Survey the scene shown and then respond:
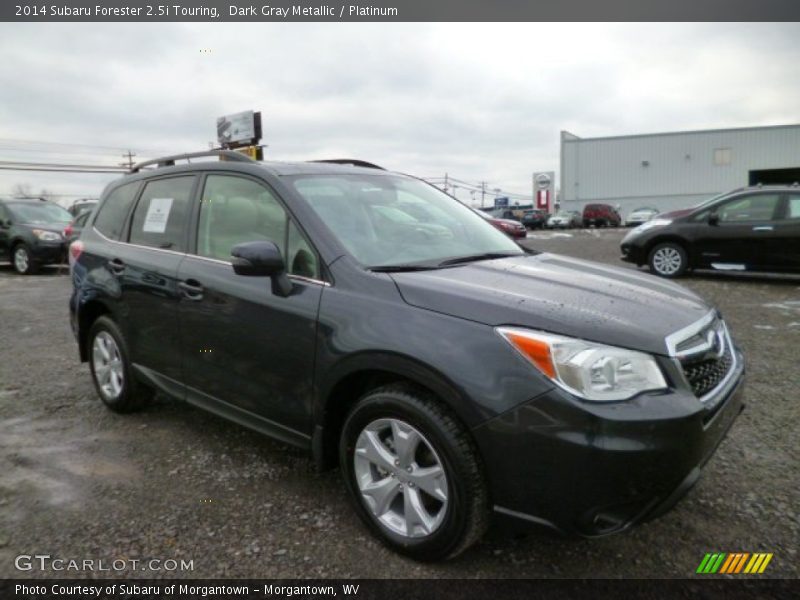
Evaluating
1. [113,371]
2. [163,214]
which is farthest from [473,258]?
[113,371]

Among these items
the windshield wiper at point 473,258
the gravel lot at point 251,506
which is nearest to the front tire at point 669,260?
the gravel lot at point 251,506

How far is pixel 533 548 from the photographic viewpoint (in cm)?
247

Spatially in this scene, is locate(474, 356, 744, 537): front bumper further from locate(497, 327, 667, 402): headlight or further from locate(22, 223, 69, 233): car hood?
locate(22, 223, 69, 233): car hood

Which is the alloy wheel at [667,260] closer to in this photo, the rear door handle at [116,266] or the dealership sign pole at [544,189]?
the rear door handle at [116,266]

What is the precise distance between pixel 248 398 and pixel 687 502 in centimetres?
222

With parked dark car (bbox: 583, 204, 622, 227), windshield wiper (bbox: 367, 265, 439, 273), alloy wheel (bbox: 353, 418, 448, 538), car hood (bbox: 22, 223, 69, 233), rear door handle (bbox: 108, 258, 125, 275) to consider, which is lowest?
alloy wheel (bbox: 353, 418, 448, 538)

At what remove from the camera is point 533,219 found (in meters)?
36.0

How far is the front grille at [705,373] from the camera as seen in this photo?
2180 millimetres

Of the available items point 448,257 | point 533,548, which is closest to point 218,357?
point 448,257

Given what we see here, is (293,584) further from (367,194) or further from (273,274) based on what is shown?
(367,194)

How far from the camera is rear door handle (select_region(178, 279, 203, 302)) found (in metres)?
3.14

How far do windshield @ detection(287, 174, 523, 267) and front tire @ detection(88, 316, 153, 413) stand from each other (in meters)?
1.86

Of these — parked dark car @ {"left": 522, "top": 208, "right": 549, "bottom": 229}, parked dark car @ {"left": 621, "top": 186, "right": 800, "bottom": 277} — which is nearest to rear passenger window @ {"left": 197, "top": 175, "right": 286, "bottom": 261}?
parked dark car @ {"left": 621, "top": 186, "right": 800, "bottom": 277}

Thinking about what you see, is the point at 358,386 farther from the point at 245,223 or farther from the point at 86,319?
the point at 86,319
